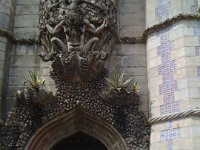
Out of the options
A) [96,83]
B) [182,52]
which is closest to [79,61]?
[96,83]

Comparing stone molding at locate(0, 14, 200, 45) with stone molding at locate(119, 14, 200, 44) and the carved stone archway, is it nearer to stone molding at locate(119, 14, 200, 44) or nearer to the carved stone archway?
stone molding at locate(119, 14, 200, 44)

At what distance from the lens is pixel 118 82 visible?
7.37 m

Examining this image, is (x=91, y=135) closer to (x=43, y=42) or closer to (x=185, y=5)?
(x=43, y=42)

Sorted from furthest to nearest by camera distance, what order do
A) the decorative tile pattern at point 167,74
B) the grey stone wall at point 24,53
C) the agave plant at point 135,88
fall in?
the grey stone wall at point 24,53
the agave plant at point 135,88
the decorative tile pattern at point 167,74

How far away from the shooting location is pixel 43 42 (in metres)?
7.99

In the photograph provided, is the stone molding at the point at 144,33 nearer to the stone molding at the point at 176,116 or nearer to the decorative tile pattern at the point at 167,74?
the decorative tile pattern at the point at 167,74

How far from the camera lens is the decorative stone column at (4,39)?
7624 millimetres

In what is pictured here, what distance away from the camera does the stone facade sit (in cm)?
687

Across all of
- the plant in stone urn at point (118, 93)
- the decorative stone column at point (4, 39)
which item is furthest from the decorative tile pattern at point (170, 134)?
the decorative stone column at point (4, 39)

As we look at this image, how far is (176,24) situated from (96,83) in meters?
1.82

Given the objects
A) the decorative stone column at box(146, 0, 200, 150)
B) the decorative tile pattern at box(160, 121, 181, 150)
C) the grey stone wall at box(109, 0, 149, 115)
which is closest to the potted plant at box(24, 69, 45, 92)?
the grey stone wall at box(109, 0, 149, 115)

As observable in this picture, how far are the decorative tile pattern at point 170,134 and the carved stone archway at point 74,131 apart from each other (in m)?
0.78

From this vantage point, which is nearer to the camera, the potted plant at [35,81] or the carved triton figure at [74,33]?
the potted plant at [35,81]

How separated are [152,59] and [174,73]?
64 centimetres
